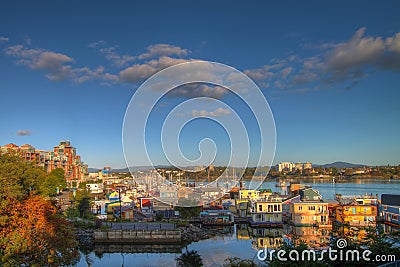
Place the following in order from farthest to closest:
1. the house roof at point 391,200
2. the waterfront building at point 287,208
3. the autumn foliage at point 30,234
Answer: the waterfront building at point 287,208
the house roof at point 391,200
the autumn foliage at point 30,234

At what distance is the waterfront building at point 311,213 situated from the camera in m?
14.7

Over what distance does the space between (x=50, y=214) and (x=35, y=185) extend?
1.85 m

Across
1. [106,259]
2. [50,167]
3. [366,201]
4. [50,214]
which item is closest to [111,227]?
[106,259]

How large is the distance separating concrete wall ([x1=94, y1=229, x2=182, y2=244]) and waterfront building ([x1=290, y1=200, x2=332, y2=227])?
5.83 m

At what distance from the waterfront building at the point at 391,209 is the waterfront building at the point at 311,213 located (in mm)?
2734

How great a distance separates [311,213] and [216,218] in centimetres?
428

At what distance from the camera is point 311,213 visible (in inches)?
581

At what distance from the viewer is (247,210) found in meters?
18.1

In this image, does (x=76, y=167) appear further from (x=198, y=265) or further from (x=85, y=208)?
(x=198, y=265)

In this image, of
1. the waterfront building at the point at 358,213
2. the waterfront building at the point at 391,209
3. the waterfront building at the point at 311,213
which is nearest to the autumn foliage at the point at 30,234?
the waterfront building at the point at 311,213

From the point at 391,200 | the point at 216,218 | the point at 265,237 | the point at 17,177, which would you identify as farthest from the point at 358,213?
the point at 17,177

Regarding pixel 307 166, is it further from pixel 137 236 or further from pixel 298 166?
pixel 137 236

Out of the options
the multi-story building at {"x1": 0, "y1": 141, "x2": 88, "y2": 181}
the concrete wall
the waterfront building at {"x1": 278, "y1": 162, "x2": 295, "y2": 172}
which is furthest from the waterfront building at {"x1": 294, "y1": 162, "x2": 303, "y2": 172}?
the concrete wall

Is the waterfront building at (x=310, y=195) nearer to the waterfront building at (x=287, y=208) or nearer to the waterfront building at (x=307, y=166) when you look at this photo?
the waterfront building at (x=287, y=208)
